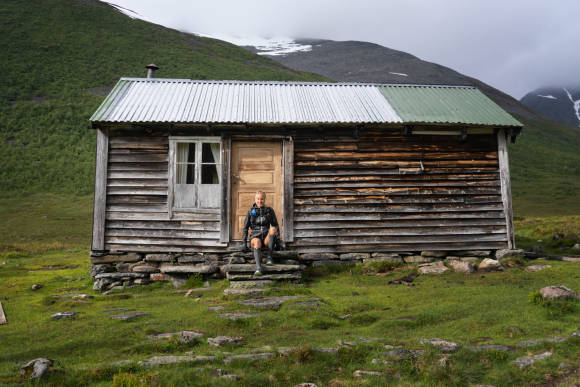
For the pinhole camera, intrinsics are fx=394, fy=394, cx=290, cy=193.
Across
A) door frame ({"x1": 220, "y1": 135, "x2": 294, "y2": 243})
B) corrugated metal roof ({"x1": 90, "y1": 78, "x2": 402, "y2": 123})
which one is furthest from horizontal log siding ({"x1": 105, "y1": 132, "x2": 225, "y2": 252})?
corrugated metal roof ({"x1": 90, "y1": 78, "x2": 402, "y2": 123})

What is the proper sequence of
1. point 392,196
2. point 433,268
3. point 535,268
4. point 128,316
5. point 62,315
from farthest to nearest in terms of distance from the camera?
1. point 392,196
2. point 433,268
3. point 535,268
4. point 62,315
5. point 128,316

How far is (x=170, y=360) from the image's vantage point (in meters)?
4.37

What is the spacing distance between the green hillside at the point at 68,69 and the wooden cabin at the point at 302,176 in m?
23.0

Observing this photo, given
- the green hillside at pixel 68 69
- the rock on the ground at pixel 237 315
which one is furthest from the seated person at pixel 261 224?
the green hillside at pixel 68 69

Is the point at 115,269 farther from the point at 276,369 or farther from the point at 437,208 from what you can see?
the point at 437,208

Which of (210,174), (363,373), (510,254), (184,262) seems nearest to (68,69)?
(210,174)

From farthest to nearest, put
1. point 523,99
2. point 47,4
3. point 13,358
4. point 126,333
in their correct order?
point 523,99
point 47,4
point 126,333
point 13,358

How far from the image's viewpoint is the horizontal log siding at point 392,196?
1046cm

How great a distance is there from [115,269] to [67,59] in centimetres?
5107

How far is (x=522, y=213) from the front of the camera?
2894 centimetres

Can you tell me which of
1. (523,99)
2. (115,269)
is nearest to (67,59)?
(115,269)

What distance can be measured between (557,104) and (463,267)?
206 meters

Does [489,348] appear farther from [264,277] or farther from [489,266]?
[489,266]

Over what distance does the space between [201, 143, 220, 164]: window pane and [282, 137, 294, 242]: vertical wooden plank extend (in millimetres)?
1794
